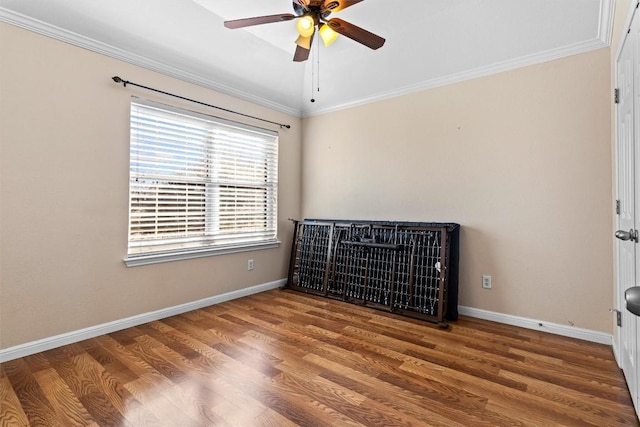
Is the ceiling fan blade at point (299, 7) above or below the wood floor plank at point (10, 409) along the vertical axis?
above

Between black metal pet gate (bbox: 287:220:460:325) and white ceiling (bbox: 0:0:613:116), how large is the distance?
1.64 metres

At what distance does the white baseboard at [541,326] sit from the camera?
2.51m

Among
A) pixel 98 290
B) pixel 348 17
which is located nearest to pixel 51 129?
pixel 98 290

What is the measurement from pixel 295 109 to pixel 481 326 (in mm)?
3489

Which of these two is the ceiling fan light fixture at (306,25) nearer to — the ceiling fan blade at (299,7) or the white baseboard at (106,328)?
the ceiling fan blade at (299,7)

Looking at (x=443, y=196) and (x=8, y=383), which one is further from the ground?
(x=443, y=196)

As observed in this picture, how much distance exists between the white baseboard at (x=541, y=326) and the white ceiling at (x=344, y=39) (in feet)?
7.67

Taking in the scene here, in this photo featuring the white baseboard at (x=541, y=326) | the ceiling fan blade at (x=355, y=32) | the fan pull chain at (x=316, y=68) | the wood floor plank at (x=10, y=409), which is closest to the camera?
the wood floor plank at (x=10, y=409)

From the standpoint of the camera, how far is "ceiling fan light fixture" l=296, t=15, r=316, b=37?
85.9 inches

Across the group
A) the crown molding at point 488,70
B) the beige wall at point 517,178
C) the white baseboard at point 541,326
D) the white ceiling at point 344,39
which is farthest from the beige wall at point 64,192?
the white baseboard at point 541,326

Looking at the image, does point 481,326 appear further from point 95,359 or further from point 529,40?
point 95,359

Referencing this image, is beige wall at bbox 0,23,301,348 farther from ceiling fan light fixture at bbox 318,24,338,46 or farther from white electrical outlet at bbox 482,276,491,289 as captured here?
white electrical outlet at bbox 482,276,491,289

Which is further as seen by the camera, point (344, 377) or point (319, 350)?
point (319, 350)

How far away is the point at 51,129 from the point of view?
238 cm
